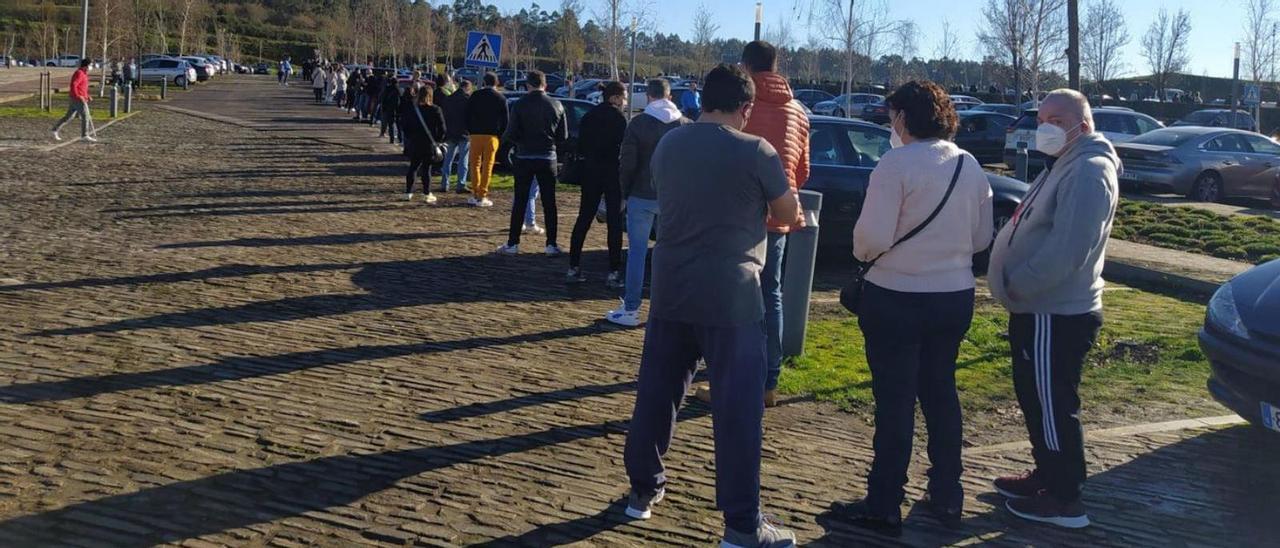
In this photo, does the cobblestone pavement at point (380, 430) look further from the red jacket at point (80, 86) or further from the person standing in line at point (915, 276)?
the red jacket at point (80, 86)

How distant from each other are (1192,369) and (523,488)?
5028mm

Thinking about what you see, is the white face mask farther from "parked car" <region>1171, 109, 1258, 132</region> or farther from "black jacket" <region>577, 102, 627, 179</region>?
"parked car" <region>1171, 109, 1258, 132</region>

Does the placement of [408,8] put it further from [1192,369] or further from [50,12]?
[1192,369]

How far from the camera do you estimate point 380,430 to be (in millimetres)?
6027

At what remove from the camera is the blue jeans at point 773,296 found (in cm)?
639

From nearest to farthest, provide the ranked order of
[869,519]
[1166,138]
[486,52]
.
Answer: [869,519] < [486,52] < [1166,138]

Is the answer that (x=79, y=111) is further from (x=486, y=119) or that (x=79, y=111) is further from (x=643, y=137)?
(x=643, y=137)

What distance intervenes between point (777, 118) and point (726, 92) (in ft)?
5.33

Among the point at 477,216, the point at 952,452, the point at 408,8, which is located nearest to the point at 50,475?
the point at 952,452

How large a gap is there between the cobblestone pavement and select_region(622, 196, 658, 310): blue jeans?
37 centimetres

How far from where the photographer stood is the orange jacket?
6230 mm

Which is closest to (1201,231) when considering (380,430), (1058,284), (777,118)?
(777,118)

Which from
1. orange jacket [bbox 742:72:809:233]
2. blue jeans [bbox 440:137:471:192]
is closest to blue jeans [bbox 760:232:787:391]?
orange jacket [bbox 742:72:809:233]

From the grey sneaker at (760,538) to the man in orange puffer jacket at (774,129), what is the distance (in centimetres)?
158
